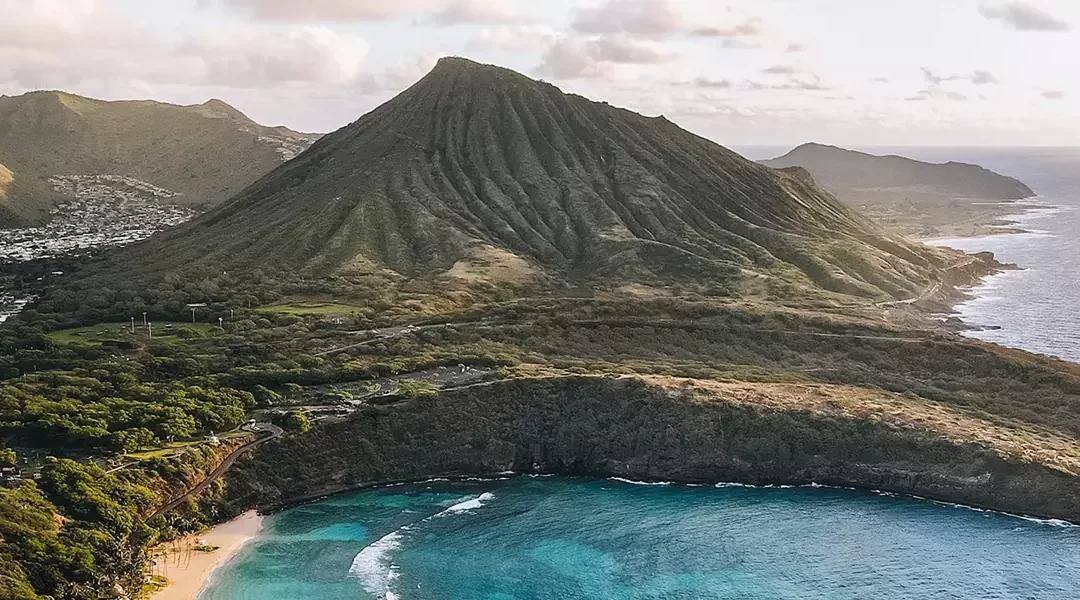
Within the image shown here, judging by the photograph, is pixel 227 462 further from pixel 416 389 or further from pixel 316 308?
pixel 316 308

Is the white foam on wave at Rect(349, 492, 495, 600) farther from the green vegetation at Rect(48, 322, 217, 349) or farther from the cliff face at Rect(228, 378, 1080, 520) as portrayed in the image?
the green vegetation at Rect(48, 322, 217, 349)

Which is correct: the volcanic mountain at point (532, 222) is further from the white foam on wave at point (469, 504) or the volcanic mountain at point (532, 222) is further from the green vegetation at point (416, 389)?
the white foam on wave at point (469, 504)

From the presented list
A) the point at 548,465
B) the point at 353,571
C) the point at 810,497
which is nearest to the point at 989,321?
the point at 810,497

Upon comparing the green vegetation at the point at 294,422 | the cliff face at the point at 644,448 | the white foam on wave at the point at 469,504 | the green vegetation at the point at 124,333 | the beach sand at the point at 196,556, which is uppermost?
the green vegetation at the point at 124,333

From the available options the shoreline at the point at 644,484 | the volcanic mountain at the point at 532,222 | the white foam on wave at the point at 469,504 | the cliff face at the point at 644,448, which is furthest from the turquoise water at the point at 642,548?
the volcanic mountain at the point at 532,222

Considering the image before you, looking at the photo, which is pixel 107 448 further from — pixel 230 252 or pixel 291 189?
pixel 291 189

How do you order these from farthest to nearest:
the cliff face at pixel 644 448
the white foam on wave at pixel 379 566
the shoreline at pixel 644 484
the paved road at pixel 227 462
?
the cliff face at pixel 644 448 → the shoreline at pixel 644 484 → the paved road at pixel 227 462 → the white foam on wave at pixel 379 566
